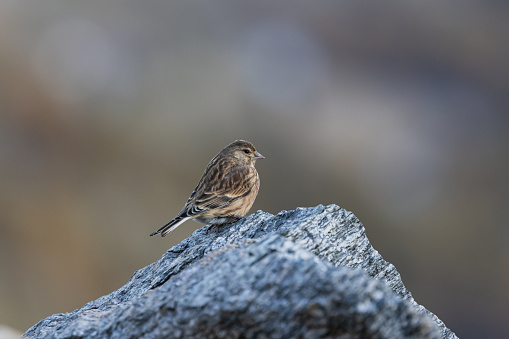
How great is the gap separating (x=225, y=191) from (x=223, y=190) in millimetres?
46

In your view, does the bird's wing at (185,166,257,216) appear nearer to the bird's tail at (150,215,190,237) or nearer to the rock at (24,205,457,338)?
the bird's tail at (150,215,190,237)

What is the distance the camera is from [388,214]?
26438mm

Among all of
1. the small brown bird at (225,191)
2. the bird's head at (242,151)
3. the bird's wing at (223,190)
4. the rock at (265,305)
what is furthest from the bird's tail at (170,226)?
the rock at (265,305)

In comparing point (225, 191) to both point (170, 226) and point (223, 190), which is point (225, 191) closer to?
point (223, 190)

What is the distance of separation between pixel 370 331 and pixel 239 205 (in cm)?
531

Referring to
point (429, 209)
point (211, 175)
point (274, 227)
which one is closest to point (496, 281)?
point (429, 209)

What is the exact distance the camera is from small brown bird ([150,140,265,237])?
Result: 8500mm

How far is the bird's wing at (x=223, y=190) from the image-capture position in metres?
8.62

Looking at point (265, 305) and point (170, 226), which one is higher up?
point (170, 226)

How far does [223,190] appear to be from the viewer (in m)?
9.06

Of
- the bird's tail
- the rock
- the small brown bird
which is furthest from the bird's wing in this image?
the rock

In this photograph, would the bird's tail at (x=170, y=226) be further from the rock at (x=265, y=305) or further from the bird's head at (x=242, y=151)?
the rock at (x=265, y=305)

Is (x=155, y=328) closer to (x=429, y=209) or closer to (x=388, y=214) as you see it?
(x=388, y=214)

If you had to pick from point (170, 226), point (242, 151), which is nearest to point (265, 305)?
point (170, 226)
